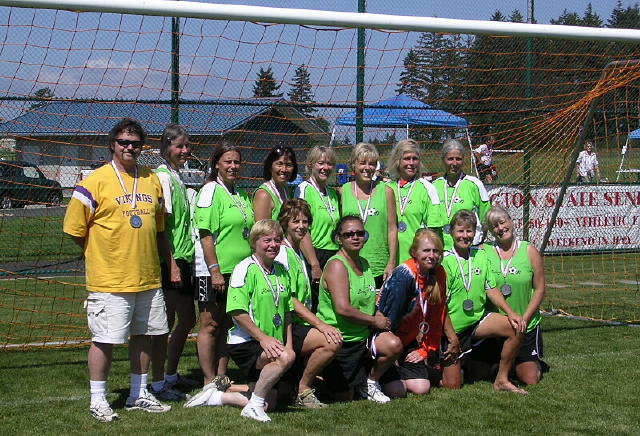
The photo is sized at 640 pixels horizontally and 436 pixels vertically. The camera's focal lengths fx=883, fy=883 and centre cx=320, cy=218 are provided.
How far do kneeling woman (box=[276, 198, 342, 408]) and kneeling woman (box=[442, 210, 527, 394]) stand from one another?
1064 mm

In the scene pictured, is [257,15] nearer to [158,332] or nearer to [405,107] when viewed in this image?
[158,332]

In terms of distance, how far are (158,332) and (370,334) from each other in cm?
146

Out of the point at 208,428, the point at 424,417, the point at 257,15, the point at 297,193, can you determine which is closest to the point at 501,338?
the point at 424,417

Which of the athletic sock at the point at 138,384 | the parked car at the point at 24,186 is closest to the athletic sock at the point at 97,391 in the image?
the athletic sock at the point at 138,384

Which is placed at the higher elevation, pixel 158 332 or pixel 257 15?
pixel 257 15

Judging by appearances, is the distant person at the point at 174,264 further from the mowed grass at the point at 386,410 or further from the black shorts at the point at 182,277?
the mowed grass at the point at 386,410

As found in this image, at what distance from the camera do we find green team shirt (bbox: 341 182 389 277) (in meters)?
6.61

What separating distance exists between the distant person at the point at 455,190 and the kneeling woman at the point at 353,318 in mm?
1198

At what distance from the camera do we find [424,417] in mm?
5531

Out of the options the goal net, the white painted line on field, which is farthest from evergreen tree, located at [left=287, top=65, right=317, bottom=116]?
the white painted line on field

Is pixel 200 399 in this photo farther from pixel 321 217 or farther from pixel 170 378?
pixel 321 217

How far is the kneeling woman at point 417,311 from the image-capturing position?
601 centimetres

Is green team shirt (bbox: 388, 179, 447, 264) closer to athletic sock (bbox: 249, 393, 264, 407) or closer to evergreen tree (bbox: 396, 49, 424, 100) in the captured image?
athletic sock (bbox: 249, 393, 264, 407)

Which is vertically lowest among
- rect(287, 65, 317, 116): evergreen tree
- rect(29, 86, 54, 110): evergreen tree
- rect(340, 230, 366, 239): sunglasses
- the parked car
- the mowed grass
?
the mowed grass
